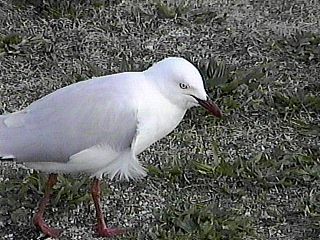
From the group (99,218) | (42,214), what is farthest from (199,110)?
(42,214)

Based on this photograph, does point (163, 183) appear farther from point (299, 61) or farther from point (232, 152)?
point (299, 61)

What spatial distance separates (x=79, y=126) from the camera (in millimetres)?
3520

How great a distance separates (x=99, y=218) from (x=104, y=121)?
0.54 m

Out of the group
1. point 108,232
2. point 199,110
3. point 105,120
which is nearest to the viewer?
point 105,120

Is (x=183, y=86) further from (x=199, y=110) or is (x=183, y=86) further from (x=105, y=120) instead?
(x=199, y=110)

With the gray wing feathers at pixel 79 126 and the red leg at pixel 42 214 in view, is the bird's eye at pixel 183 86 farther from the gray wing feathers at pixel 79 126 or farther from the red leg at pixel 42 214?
the red leg at pixel 42 214

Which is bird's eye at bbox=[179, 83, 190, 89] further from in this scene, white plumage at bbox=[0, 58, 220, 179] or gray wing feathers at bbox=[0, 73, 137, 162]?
gray wing feathers at bbox=[0, 73, 137, 162]

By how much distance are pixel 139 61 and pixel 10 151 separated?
5.95 ft

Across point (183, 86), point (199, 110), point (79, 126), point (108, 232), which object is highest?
point (183, 86)

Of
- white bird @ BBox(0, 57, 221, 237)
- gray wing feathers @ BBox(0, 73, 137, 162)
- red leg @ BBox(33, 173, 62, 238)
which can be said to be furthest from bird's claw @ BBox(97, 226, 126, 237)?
gray wing feathers @ BBox(0, 73, 137, 162)

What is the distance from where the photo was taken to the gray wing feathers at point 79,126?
11.5 feet

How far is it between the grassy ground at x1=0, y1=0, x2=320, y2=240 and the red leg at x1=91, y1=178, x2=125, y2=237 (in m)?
0.06

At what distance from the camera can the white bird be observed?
3502mm

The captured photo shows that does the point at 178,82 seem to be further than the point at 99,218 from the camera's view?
No
